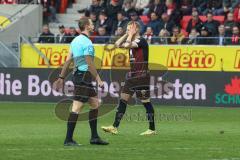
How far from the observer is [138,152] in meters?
13.0

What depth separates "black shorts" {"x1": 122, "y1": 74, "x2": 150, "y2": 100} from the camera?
53.1 feet

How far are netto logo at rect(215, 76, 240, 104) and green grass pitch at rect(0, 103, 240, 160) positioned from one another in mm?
984

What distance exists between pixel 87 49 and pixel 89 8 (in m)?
17.9

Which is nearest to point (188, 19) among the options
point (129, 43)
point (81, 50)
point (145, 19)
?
point (145, 19)

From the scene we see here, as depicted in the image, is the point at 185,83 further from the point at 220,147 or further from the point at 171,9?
the point at 220,147

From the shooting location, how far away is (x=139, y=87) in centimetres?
1630

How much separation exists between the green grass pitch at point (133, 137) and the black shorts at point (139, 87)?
2.67 feet

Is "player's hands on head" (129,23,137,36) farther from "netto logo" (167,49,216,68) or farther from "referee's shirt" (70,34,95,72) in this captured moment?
"netto logo" (167,49,216,68)

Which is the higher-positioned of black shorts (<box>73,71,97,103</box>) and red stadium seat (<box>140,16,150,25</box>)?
red stadium seat (<box>140,16,150,25</box>)

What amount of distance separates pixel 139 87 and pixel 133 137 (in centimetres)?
122

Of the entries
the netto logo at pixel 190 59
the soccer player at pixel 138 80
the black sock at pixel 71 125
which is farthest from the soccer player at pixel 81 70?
the netto logo at pixel 190 59

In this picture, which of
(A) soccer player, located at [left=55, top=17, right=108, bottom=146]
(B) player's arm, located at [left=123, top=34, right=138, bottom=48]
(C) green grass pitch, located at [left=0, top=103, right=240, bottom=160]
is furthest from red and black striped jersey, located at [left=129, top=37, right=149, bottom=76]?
(A) soccer player, located at [left=55, top=17, right=108, bottom=146]

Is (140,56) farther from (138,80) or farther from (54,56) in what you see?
(54,56)

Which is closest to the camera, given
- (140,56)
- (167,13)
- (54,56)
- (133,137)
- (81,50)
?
(81,50)
